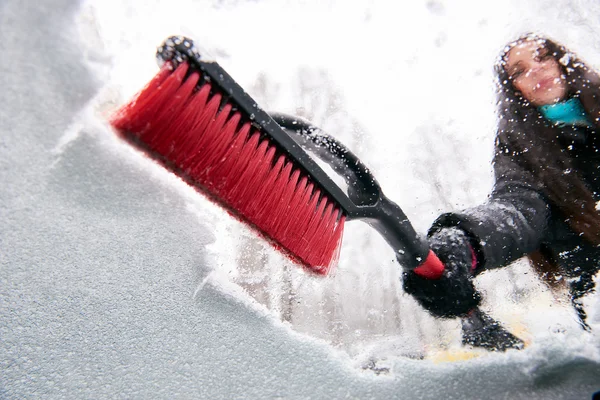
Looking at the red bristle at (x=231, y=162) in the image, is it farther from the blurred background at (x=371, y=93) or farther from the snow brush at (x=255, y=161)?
the blurred background at (x=371, y=93)

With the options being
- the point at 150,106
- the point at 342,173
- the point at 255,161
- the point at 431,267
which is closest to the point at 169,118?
the point at 150,106

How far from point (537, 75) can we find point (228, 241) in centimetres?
75

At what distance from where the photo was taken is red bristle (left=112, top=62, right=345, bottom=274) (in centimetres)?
51

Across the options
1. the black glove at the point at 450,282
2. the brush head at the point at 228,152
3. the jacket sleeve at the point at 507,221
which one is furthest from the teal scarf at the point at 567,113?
the brush head at the point at 228,152

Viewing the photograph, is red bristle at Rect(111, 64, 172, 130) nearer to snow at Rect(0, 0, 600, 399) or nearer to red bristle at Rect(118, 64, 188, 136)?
red bristle at Rect(118, 64, 188, 136)

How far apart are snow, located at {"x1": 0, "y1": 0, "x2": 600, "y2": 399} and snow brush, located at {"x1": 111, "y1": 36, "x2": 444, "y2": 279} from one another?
14cm

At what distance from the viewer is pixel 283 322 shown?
0.72 meters

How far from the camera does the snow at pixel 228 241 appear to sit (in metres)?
0.59

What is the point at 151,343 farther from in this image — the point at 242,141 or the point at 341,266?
the point at 341,266

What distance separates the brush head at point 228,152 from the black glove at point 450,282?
0.19m

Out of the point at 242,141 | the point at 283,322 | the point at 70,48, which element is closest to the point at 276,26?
the point at 70,48

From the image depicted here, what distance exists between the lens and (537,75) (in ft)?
2.75

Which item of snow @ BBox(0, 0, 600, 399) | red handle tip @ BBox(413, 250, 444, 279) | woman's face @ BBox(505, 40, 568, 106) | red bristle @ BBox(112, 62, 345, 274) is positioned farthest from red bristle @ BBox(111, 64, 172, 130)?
woman's face @ BBox(505, 40, 568, 106)

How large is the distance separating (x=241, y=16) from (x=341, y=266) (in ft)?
2.32
